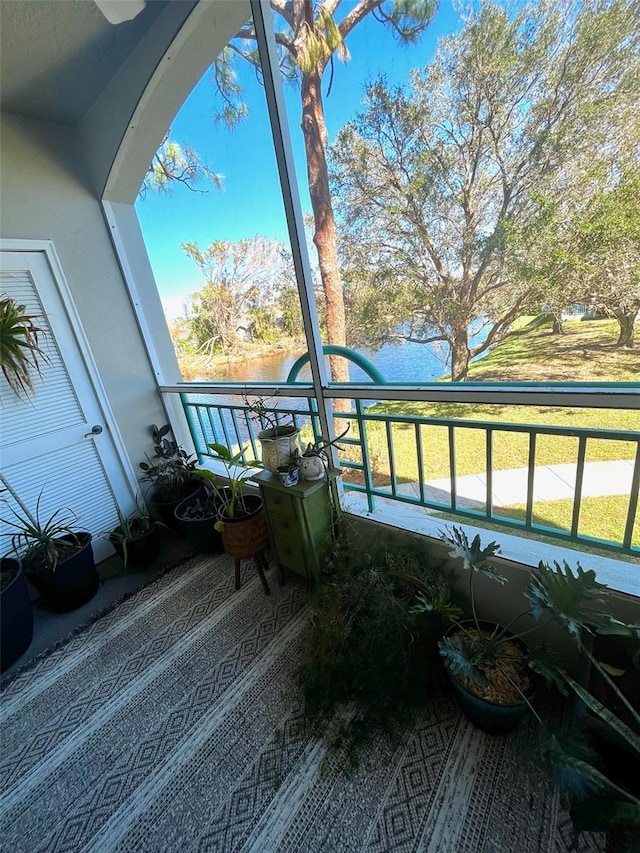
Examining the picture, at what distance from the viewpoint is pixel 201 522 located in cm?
221

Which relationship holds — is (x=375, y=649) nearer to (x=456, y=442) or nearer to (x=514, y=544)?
(x=514, y=544)

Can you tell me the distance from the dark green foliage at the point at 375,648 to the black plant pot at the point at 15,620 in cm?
150

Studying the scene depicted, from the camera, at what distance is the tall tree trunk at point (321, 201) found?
149 centimetres

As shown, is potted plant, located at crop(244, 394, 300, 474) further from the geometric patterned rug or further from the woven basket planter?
the geometric patterned rug

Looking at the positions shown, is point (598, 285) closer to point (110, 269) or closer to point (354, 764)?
point (354, 764)

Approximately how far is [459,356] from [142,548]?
224 cm

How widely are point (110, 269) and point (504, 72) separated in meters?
2.39

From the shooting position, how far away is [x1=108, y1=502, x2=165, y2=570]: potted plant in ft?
7.27

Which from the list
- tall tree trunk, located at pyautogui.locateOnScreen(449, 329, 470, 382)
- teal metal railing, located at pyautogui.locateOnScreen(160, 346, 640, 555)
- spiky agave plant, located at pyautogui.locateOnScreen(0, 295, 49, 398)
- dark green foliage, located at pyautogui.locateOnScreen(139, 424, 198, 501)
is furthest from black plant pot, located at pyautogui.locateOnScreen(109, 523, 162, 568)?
tall tree trunk, located at pyautogui.locateOnScreen(449, 329, 470, 382)

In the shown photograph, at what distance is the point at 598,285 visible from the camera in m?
1.08

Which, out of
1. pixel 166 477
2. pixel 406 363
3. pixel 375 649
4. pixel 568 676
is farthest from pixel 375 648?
pixel 166 477

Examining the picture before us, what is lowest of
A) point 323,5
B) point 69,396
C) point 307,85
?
point 69,396

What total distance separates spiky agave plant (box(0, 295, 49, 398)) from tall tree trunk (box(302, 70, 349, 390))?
1.63 metres

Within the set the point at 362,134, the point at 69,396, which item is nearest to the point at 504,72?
the point at 362,134
